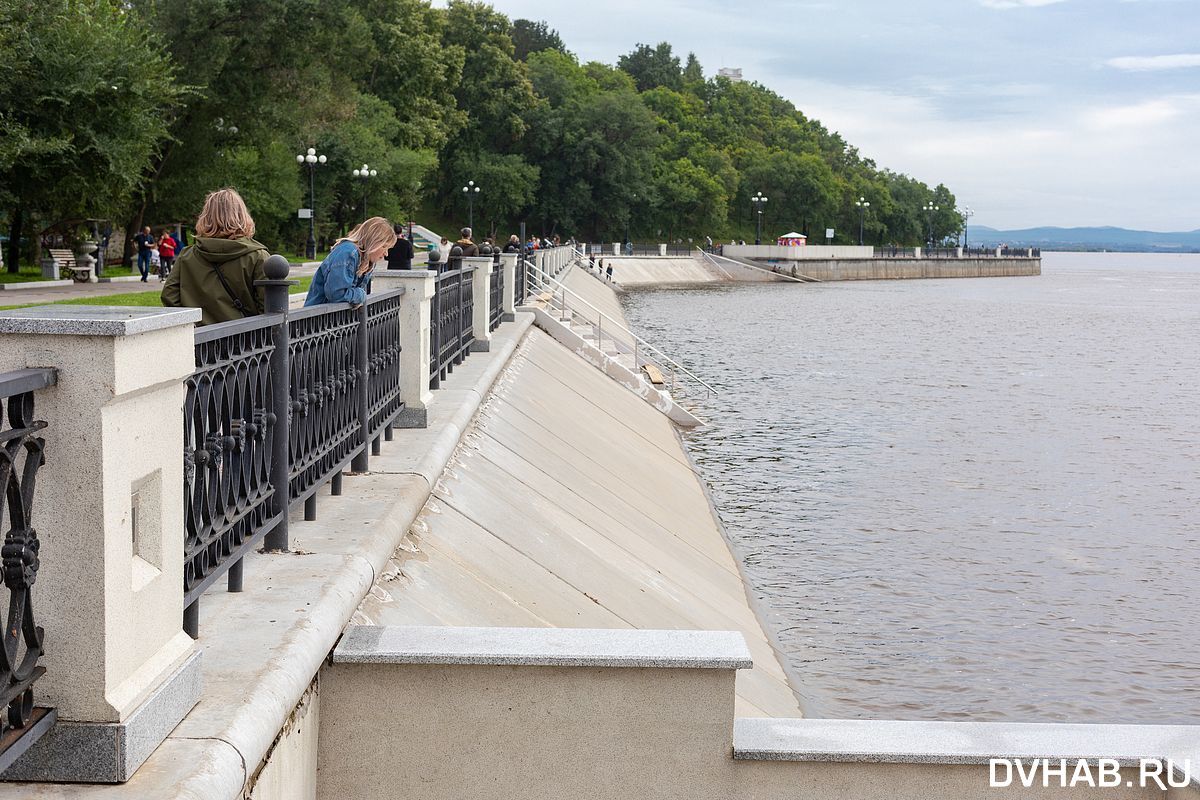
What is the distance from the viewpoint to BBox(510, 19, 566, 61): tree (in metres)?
148

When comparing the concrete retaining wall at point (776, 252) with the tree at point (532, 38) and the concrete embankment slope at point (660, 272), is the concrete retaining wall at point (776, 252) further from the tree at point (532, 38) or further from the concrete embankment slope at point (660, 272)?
the tree at point (532, 38)

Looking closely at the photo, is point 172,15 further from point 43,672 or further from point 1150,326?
Answer: point 1150,326

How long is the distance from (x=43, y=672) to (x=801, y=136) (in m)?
176

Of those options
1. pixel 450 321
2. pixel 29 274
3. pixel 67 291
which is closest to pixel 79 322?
pixel 450 321

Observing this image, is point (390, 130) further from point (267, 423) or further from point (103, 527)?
point (103, 527)

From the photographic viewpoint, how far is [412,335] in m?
8.92

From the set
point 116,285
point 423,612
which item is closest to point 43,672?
point 423,612

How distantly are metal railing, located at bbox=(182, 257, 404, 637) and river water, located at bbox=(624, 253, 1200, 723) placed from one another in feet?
16.1

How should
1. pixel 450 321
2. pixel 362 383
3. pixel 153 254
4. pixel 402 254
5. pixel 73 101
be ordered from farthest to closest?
pixel 153 254
pixel 73 101
pixel 450 321
pixel 402 254
pixel 362 383

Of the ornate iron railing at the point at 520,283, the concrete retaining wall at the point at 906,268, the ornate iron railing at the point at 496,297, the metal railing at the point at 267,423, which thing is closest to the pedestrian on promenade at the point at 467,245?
the ornate iron railing at the point at 496,297

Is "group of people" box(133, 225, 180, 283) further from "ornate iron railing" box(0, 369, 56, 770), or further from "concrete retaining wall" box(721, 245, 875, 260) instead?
"concrete retaining wall" box(721, 245, 875, 260)

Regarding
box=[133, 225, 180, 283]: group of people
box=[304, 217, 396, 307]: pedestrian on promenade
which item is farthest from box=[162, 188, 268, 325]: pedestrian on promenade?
box=[133, 225, 180, 283]: group of people

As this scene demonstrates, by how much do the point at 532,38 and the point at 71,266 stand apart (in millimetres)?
119494

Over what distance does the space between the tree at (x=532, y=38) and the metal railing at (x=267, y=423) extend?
145057 millimetres
